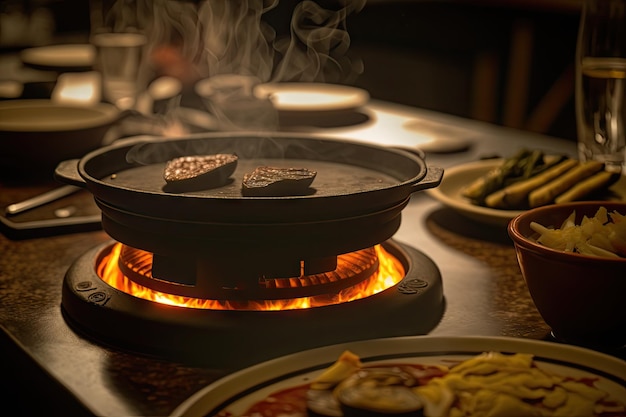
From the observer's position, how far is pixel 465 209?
186 centimetres

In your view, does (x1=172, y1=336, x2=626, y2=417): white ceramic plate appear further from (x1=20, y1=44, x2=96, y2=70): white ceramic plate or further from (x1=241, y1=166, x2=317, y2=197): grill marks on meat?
(x1=20, y1=44, x2=96, y2=70): white ceramic plate

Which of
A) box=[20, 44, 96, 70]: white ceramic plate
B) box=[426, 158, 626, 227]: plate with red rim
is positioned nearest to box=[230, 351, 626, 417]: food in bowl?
box=[426, 158, 626, 227]: plate with red rim

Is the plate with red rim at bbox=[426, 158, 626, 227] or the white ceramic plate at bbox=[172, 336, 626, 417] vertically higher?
the white ceramic plate at bbox=[172, 336, 626, 417]

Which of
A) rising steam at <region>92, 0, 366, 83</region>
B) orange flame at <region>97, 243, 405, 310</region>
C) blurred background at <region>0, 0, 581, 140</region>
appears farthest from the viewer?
blurred background at <region>0, 0, 581, 140</region>

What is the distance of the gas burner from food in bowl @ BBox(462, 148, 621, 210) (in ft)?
1.77

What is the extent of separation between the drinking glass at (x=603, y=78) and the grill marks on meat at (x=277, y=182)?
3.09ft

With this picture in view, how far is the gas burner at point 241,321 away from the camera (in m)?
1.25

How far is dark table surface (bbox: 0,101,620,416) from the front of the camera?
1166 mm

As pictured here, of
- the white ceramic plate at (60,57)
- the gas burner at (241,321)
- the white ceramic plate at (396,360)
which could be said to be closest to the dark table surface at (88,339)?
the gas burner at (241,321)

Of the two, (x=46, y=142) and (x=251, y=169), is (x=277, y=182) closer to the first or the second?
(x=251, y=169)

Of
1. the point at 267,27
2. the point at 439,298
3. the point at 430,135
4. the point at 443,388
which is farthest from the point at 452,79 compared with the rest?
the point at 443,388

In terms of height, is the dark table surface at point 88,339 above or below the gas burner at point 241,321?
below

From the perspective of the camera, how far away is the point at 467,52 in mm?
5730

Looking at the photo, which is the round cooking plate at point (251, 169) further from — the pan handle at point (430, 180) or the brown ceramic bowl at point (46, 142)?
the brown ceramic bowl at point (46, 142)
